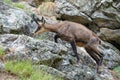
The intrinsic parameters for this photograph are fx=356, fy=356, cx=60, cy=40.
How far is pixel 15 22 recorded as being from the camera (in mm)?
11820

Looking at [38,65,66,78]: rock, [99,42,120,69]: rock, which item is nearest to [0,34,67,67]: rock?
[38,65,66,78]: rock

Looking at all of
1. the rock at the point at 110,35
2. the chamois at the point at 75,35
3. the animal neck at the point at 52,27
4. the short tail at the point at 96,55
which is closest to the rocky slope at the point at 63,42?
the rock at the point at 110,35

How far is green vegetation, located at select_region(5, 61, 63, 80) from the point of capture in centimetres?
827

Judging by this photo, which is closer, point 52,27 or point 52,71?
point 52,71

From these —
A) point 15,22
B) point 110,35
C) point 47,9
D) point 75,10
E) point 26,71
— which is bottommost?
point 110,35

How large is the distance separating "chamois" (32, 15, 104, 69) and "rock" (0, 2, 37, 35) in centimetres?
45

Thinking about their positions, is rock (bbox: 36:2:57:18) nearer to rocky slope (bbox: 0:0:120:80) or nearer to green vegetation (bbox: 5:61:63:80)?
rocky slope (bbox: 0:0:120:80)

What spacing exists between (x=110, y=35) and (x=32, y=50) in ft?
16.5

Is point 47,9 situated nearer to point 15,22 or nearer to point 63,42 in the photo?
point 63,42

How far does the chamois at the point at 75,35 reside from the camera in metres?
11.4

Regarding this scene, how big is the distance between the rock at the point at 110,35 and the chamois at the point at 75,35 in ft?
6.54

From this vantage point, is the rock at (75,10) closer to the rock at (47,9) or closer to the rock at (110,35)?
the rock at (110,35)

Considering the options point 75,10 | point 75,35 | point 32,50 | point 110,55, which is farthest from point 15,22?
point 110,55

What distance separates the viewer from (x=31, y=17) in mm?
12922
